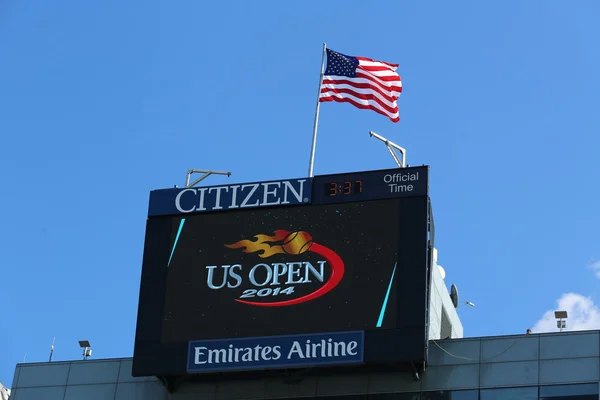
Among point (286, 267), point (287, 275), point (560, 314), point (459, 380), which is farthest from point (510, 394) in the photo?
point (286, 267)

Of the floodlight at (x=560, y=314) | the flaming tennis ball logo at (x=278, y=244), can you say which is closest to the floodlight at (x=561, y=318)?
the floodlight at (x=560, y=314)

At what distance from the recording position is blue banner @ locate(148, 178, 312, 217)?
36.7 metres

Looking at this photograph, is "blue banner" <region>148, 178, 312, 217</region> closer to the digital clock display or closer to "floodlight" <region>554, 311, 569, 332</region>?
the digital clock display

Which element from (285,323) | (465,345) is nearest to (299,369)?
(285,323)

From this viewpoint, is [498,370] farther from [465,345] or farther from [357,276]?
[357,276]

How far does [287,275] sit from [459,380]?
5.02 m

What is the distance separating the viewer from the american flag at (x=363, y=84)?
1518 inches

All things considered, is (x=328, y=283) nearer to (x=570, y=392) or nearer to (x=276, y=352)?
(x=276, y=352)

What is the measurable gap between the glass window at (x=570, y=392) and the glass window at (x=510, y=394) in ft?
0.79

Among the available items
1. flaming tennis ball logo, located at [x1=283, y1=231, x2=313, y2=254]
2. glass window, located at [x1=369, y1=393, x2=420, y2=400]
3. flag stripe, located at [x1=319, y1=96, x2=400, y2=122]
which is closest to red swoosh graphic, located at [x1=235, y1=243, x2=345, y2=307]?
flaming tennis ball logo, located at [x1=283, y1=231, x2=313, y2=254]

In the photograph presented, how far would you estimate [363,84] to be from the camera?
128 ft

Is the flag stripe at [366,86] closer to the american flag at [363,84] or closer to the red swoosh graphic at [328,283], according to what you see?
the american flag at [363,84]

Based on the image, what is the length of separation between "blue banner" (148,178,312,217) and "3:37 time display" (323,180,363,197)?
50 centimetres

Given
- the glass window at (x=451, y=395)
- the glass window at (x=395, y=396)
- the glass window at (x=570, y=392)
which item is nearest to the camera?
the glass window at (x=570, y=392)
